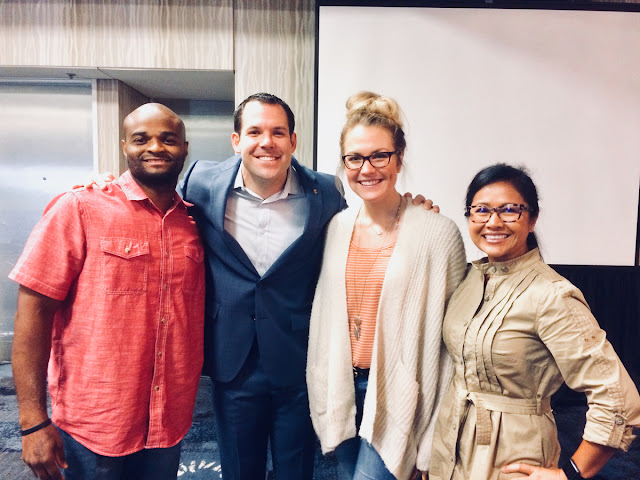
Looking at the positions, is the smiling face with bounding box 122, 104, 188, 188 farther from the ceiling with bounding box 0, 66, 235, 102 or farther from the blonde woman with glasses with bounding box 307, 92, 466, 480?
the ceiling with bounding box 0, 66, 235, 102

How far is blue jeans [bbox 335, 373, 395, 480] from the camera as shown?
1312 millimetres

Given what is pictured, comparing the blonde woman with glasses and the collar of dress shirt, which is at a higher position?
the collar of dress shirt

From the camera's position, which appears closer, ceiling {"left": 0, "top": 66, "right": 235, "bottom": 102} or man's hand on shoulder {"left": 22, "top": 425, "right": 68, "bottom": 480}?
man's hand on shoulder {"left": 22, "top": 425, "right": 68, "bottom": 480}

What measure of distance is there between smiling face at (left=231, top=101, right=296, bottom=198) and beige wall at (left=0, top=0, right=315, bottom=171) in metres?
1.34

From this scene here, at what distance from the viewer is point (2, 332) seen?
3.38 m

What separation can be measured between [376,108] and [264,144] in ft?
1.42

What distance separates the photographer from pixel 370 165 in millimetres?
1312

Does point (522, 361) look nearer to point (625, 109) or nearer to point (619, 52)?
point (625, 109)

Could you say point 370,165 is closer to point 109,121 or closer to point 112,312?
point 112,312

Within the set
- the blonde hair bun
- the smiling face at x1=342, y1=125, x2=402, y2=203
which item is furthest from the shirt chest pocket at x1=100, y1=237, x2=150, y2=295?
the blonde hair bun

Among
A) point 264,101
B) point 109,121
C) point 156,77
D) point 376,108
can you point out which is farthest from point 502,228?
point 109,121

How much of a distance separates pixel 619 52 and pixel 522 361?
109 inches

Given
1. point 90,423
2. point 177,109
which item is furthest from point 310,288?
point 177,109

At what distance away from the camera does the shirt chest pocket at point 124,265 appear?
1.20 metres
